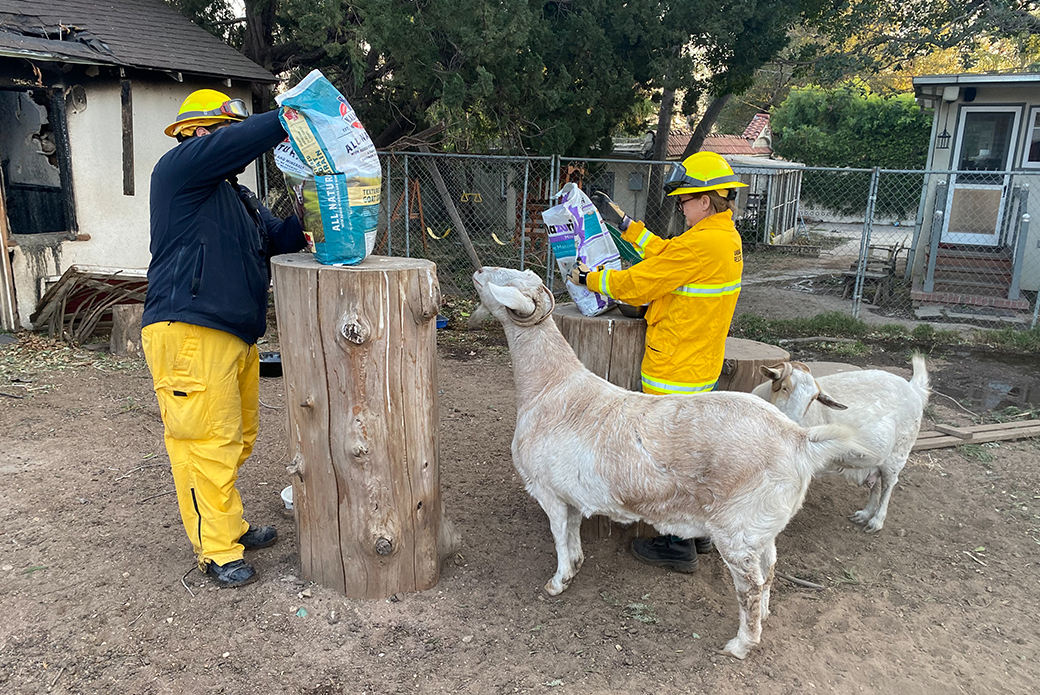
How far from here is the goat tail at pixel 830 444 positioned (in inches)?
107

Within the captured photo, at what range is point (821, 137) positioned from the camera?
89.8ft

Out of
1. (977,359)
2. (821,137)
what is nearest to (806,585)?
(977,359)

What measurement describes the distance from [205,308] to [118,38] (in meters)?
7.22

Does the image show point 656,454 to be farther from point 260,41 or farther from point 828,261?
point 828,261

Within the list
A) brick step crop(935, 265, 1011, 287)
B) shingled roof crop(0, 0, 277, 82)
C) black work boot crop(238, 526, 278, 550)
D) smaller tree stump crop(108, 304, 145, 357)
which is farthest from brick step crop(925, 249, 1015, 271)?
smaller tree stump crop(108, 304, 145, 357)

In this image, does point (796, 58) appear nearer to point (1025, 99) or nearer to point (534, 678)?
point (1025, 99)

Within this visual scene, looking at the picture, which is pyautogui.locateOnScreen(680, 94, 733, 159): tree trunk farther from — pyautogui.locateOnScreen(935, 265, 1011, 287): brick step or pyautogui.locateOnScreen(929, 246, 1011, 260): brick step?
pyautogui.locateOnScreen(935, 265, 1011, 287): brick step

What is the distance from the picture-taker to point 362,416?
297cm

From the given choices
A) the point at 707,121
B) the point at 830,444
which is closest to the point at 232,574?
the point at 830,444

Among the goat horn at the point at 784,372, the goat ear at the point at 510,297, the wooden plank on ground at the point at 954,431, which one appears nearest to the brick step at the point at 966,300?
the wooden plank on ground at the point at 954,431

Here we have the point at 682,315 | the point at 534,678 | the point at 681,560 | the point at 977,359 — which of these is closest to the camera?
the point at 534,678

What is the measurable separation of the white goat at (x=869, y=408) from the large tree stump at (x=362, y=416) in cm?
185

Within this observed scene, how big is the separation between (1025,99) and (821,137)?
673 inches

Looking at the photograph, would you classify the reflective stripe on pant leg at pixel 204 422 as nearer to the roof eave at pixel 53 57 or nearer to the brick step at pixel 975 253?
the roof eave at pixel 53 57
